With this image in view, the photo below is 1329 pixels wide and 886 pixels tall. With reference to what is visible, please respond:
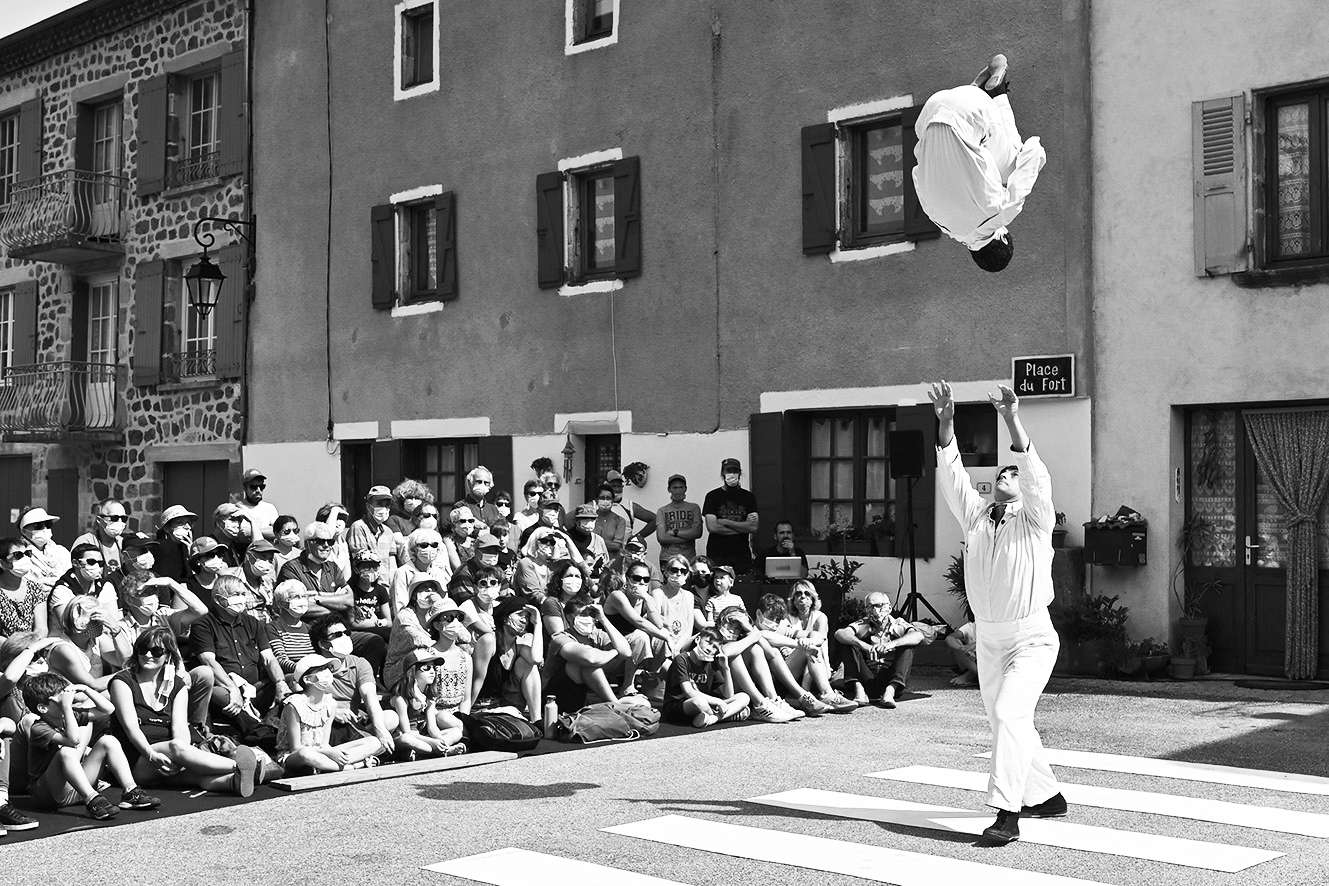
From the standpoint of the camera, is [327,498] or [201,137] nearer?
[327,498]

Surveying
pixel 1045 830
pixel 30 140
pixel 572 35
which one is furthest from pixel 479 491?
pixel 30 140

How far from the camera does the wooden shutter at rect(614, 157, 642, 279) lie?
715 inches

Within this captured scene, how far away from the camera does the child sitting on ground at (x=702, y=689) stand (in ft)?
38.2

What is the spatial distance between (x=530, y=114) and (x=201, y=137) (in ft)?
23.0

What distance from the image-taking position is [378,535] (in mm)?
13609

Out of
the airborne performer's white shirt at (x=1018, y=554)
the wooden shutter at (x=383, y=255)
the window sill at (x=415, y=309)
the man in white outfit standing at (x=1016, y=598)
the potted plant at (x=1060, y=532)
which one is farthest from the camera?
the wooden shutter at (x=383, y=255)

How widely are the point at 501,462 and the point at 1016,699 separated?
1242 centimetres

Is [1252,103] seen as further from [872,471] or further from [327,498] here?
[327,498]

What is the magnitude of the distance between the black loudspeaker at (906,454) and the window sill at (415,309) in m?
7.82

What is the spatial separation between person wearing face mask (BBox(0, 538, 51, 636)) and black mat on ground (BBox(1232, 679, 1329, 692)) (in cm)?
939

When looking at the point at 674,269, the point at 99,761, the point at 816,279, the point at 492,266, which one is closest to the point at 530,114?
the point at 492,266

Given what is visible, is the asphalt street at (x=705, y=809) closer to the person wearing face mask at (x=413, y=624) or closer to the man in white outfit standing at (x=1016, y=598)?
the man in white outfit standing at (x=1016, y=598)

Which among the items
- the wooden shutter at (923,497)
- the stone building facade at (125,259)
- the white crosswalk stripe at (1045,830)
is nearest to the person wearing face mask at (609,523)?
the wooden shutter at (923,497)

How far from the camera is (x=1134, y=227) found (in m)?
14.4
